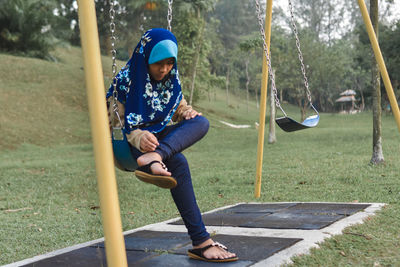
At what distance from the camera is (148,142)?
241cm

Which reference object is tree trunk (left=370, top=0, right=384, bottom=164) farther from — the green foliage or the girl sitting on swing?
the green foliage

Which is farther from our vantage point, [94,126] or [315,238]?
[315,238]

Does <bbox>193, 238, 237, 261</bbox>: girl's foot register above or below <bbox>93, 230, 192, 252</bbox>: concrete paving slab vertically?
above

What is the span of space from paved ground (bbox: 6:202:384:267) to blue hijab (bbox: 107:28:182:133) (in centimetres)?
83

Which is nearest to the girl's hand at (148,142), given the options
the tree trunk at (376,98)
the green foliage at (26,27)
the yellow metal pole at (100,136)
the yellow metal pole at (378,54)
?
the yellow metal pole at (100,136)

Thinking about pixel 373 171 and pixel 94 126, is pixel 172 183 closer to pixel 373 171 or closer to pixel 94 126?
pixel 94 126

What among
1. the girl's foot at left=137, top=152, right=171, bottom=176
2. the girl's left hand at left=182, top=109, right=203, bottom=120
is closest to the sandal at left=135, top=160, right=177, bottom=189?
the girl's foot at left=137, top=152, right=171, bottom=176

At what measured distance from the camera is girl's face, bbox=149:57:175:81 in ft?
8.42

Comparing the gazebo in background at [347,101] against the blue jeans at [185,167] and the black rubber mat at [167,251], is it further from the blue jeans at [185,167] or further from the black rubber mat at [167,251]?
the blue jeans at [185,167]

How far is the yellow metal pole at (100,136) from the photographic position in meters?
1.85

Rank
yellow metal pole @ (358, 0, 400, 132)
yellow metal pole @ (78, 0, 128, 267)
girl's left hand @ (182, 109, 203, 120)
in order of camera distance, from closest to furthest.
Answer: yellow metal pole @ (78, 0, 128, 267), girl's left hand @ (182, 109, 203, 120), yellow metal pole @ (358, 0, 400, 132)

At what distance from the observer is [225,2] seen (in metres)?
58.7

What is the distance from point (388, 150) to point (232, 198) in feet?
19.3

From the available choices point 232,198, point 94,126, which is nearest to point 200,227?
point 94,126
